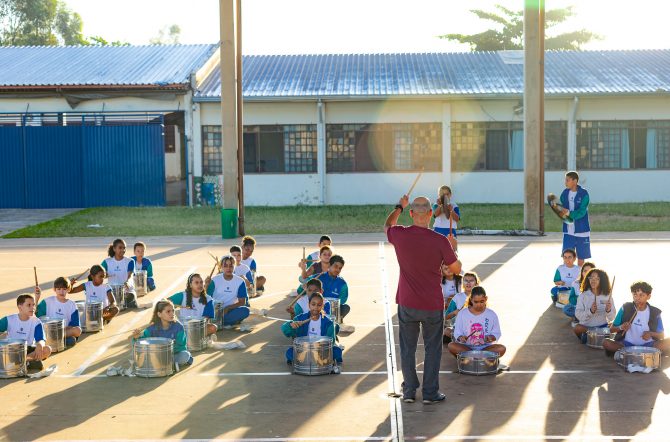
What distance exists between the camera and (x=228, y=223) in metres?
27.7

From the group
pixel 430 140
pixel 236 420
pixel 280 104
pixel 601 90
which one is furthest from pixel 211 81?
pixel 236 420

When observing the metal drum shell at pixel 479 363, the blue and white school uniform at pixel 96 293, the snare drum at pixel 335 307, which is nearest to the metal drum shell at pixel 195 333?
the snare drum at pixel 335 307

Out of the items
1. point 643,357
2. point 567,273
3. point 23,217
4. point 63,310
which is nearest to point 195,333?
point 63,310

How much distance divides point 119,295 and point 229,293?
2.61 meters

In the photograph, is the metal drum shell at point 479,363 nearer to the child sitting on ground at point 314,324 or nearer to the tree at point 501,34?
the child sitting on ground at point 314,324

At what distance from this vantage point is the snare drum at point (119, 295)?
16.6 meters

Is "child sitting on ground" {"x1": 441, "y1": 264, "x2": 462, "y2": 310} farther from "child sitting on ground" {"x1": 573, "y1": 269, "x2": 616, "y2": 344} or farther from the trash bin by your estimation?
the trash bin

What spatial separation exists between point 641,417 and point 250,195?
2974 centimetres

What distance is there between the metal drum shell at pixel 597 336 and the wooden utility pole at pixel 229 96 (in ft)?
53.3

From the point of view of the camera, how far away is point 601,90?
3809cm

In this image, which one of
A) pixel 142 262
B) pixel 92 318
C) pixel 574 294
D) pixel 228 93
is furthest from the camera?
pixel 228 93

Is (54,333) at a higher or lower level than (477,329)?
lower

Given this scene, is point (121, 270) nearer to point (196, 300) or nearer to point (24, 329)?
point (196, 300)

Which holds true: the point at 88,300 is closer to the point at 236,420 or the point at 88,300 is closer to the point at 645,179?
the point at 236,420
